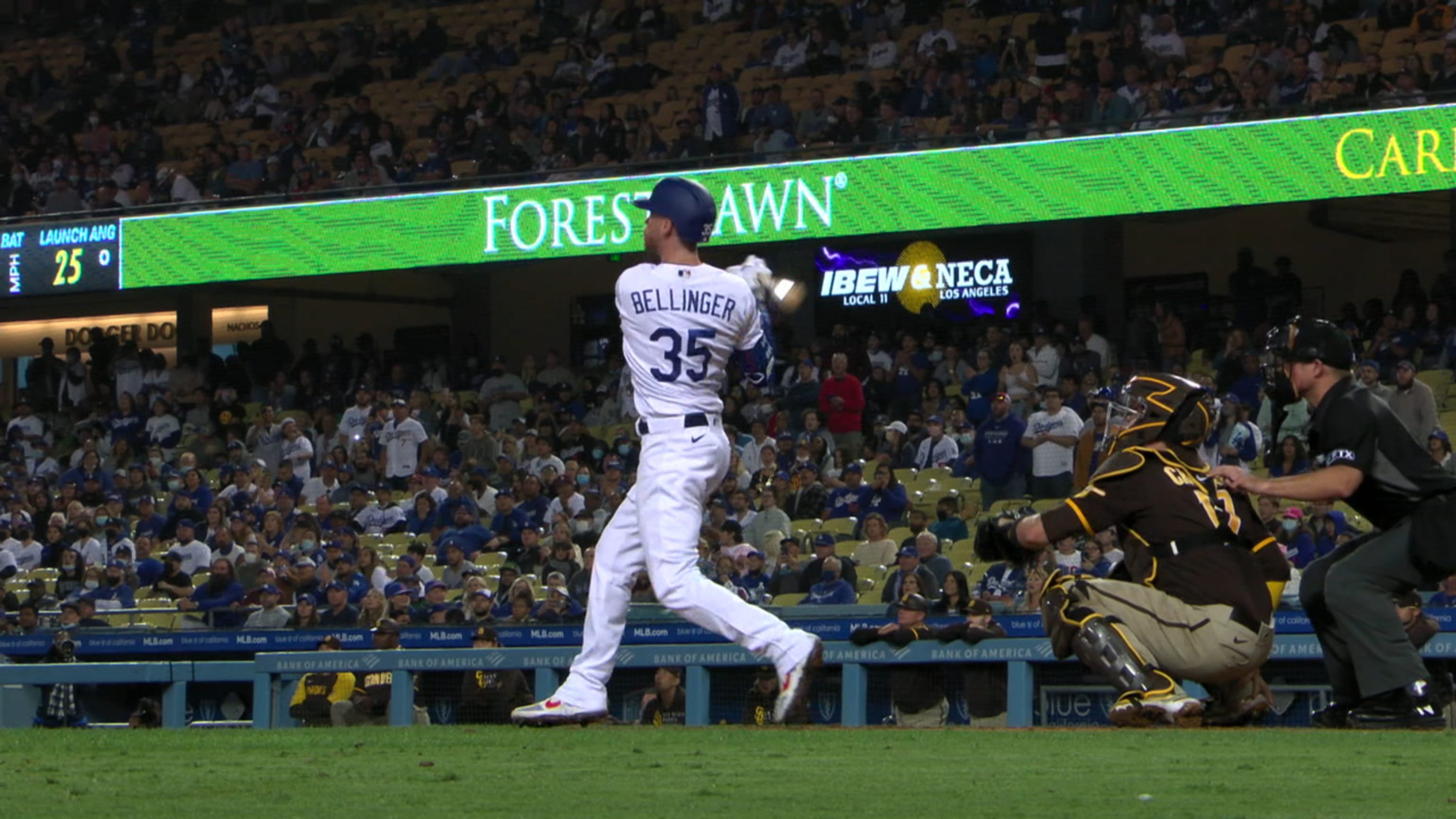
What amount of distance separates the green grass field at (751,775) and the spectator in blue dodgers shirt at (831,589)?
704 centimetres

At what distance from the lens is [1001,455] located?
54.0 ft

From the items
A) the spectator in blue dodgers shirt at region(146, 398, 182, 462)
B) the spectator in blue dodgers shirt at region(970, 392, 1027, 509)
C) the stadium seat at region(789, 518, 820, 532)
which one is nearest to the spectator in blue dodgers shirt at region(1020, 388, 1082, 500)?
the spectator in blue dodgers shirt at region(970, 392, 1027, 509)

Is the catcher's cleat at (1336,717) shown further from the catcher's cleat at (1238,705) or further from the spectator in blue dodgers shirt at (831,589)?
the spectator in blue dodgers shirt at (831,589)

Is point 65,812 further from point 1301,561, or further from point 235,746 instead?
point 1301,561

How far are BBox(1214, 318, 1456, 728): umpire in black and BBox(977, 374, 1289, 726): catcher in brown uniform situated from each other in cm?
29

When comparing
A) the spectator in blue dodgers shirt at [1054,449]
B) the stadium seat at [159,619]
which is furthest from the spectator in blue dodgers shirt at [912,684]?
the stadium seat at [159,619]

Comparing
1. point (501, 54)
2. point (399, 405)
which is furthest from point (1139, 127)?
point (501, 54)

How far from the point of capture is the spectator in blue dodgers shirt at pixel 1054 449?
1623 cm

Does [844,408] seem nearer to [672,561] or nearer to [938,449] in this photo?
[938,449]

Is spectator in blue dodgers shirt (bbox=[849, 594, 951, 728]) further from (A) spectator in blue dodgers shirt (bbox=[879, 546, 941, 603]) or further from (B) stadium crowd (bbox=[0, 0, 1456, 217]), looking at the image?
(B) stadium crowd (bbox=[0, 0, 1456, 217])

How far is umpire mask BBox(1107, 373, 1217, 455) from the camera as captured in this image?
21.5ft

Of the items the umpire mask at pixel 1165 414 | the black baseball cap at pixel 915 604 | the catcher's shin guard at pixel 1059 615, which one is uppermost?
the umpire mask at pixel 1165 414

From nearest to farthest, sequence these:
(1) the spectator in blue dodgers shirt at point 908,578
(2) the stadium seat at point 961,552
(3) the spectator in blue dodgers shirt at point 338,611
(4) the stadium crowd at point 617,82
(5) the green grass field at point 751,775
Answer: (5) the green grass field at point 751,775, (1) the spectator in blue dodgers shirt at point 908,578, (2) the stadium seat at point 961,552, (3) the spectator in blue dodgers shirt at point 338,611, (4) the stadium crowd at point 617,82

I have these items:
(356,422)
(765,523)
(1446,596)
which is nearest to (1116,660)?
(1446,596)
